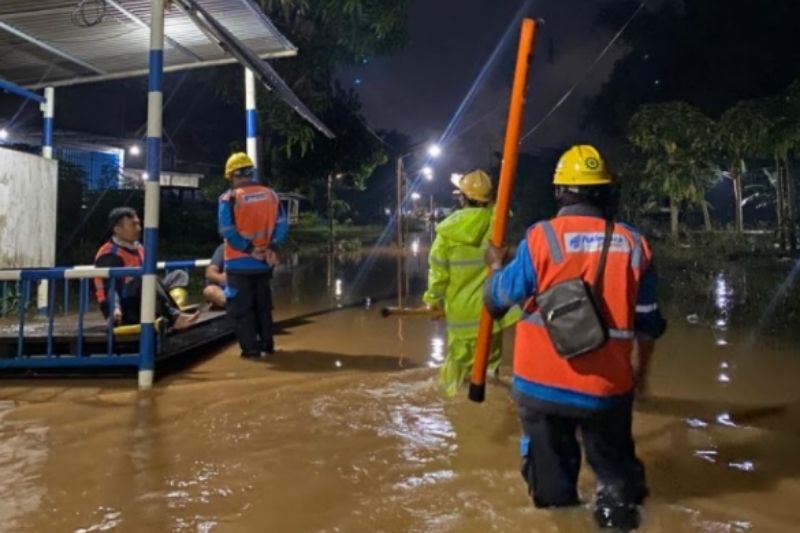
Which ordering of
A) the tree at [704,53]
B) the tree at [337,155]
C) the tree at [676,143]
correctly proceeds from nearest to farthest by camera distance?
the tree at [676,143] < the tree at [704,53] < the tree at [337,155]

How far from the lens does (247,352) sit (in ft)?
23.2

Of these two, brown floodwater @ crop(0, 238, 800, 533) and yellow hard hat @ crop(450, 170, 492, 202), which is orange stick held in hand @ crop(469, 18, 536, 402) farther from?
yellow hard hat @ crop(450, 170, 492, 202)

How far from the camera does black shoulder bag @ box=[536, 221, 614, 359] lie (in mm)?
2785

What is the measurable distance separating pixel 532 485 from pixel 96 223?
17.9 m

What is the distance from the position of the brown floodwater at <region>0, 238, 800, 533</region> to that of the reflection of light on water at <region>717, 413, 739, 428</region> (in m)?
0.02

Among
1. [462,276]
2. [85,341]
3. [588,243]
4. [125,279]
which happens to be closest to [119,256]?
[125,279]

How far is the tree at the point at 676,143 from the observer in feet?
56.7

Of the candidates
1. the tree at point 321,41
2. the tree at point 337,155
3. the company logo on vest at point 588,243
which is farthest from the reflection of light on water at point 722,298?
the tree at point 337,155

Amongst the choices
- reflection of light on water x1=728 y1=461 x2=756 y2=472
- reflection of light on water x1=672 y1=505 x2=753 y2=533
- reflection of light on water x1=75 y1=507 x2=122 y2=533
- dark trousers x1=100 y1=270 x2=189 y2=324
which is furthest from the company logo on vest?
Result: dark trousers x1=100 y1=270 x2=189 y2=324

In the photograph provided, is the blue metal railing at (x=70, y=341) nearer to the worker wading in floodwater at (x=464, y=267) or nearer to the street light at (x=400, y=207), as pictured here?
the worker wading in floodwater at (x=464, y=267)

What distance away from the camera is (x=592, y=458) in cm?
306

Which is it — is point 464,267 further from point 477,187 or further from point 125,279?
point 125,279

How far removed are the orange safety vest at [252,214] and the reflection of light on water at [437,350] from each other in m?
2.01

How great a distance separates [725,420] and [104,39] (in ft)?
23.8
